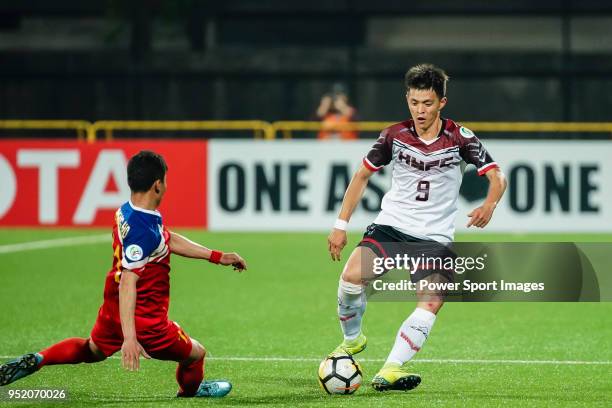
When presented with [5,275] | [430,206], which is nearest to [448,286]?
[430,206]

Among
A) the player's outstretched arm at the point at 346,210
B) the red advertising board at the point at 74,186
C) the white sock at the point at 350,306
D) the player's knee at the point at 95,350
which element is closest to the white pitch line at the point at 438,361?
the white sock at the point at 350,306

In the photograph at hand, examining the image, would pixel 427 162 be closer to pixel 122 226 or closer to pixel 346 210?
pixel 346 210

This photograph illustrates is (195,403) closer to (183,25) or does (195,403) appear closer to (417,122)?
(417,122)

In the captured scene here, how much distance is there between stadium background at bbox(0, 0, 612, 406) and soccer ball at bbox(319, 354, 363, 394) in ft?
0.40

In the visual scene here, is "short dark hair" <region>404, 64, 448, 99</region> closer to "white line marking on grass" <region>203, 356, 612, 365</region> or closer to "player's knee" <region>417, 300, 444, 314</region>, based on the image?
"player's knee" <region>417, 300, 444, 314</region>

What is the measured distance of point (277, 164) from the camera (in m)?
17.6

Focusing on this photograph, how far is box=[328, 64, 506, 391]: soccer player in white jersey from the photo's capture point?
749 centimetres

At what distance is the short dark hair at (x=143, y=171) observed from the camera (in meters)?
6.72

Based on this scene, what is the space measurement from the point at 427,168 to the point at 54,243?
970cm

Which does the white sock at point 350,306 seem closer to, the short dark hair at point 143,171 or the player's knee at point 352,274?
the player's knee at point 352,274

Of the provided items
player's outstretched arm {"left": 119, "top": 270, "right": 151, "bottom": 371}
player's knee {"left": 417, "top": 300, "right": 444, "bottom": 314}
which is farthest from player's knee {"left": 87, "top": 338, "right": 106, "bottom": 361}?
player's knee {"left": 417, "top": 300, "right": 444, "bottom": 314}

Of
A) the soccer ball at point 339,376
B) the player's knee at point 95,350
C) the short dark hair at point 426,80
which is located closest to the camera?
the player's knee at point 95,350

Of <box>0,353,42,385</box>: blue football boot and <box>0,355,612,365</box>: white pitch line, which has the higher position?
<box>0,353,42,385</box>: blue football boot

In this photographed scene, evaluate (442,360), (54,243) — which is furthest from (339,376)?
(54,243)
